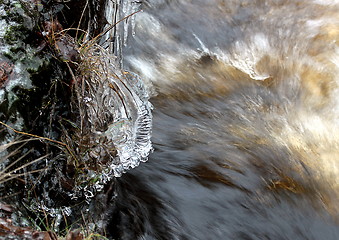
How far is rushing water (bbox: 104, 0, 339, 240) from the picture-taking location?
354 cm

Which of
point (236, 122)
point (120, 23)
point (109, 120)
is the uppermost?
point (120, 23)

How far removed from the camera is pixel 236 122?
14.4ft

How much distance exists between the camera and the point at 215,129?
4293 mm

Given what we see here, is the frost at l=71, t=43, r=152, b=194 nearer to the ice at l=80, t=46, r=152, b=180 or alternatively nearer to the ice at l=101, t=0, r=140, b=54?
the ice at l=80, t=46, r=152, b=180

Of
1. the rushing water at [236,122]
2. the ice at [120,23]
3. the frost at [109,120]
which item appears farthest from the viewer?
the ice at [120,23]

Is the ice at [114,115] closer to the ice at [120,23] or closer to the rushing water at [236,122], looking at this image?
the rushing water at [236,122]

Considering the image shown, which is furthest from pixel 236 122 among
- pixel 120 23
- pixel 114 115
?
pixel 120 23

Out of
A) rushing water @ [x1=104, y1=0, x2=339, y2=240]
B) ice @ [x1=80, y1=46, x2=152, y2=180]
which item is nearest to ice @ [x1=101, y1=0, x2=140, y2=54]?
rushing water @ [x1=104, y1=0, x2=339, y2=240]

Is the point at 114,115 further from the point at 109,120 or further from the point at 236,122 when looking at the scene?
the point at 236,122

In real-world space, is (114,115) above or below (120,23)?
below

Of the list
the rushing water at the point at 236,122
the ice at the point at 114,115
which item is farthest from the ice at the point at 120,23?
the ice at the point at 114,115

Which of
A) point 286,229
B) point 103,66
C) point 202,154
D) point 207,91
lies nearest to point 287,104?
point 207,91

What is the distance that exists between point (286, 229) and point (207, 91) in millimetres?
1809

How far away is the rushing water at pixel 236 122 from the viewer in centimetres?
354
